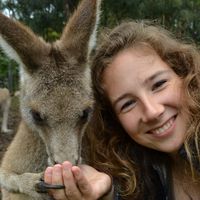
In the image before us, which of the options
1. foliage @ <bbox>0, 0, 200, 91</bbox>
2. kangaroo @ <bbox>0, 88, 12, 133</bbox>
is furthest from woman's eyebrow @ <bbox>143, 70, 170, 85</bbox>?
foliage @ <bbox>0, 0, 200, 91</bbox>

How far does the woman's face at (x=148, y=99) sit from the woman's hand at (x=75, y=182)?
37cm

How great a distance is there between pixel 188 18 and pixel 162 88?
34.4ft

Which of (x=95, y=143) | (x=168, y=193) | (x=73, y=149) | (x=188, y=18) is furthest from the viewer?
(x=188, y=18)

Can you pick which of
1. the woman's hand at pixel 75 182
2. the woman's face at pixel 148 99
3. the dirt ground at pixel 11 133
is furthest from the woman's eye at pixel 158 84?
the dirt ground at pixel 11 133

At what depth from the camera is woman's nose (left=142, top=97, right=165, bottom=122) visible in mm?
2506

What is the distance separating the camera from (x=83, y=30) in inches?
108

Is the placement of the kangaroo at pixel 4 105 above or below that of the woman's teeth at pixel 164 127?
above

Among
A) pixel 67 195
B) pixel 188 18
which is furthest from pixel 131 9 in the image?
pixel 67 195

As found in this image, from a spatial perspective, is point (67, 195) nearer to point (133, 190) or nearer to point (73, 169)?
point (73, 169)

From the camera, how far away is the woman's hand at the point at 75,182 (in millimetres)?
2305

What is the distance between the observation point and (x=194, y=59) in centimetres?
295

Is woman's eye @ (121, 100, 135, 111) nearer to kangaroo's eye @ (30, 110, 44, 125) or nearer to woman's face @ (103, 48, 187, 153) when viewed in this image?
woman's face @ (103, 48, 187, 153)

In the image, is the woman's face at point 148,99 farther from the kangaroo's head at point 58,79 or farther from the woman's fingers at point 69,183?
the woman's fingers at point 69,183

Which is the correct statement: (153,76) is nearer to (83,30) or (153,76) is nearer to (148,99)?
(148,99)
